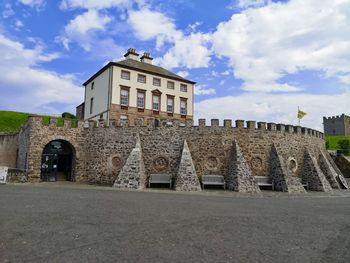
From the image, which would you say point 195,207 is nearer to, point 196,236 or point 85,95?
point 196,236

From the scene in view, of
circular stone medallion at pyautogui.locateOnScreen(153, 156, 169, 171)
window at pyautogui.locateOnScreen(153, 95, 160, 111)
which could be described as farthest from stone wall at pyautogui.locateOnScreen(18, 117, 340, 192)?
window at pyautogui.locateOnScreen(153, 95, 160, 111)

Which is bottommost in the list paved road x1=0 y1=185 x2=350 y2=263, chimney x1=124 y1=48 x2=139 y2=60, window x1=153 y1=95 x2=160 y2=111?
paved road x1=0 y1=185 x2=350 y2=263

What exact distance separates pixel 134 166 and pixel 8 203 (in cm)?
919

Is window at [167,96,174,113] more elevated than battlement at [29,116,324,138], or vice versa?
window at [167,96,174,113]

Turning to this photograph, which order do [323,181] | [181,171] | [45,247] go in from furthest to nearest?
1. [323,181]
2. [181,171]
3. [45,247]

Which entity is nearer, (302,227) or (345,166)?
(302,227)

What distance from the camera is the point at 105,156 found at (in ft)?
69.4

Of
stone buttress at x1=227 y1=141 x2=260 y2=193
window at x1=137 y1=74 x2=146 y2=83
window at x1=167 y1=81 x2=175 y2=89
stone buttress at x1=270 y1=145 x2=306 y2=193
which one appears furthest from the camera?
window at x1=167 y1=81 x2=175 y2=89

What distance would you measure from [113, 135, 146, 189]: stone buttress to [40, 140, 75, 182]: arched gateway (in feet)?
18.4

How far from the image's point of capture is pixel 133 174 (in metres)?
18.3

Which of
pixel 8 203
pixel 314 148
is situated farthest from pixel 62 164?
pixel 314 148

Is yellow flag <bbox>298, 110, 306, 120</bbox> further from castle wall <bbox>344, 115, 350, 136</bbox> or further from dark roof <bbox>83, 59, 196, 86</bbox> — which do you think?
castle wall <bbox>344, 115, 350, 136</bbox>

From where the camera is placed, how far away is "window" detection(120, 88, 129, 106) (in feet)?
99.0

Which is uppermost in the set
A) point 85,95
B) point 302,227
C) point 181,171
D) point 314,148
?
point 85,95
